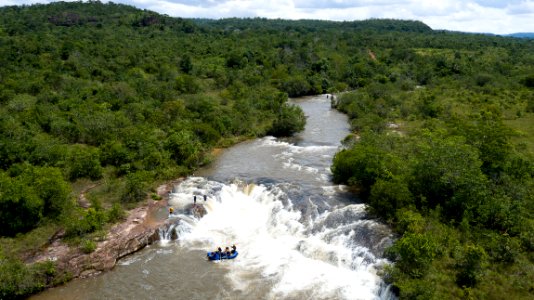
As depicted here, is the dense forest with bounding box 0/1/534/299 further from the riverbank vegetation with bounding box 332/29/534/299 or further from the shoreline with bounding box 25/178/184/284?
the shoreline with bounding box 25/178/184/284

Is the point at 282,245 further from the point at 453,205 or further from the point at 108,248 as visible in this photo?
the point at 453,205

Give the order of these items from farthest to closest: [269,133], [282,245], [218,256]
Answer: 1. [269,133]
2. [282,245]
3. [218,256]

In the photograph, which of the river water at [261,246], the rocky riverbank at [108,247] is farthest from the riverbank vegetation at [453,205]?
the rocky riverbank at [108,247]

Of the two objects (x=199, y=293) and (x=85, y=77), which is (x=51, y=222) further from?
(x=85, y=77)

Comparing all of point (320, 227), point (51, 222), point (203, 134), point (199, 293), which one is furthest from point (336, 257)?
point (203, 134)

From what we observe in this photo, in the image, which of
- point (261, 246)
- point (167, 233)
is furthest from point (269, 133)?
point (261, 246)

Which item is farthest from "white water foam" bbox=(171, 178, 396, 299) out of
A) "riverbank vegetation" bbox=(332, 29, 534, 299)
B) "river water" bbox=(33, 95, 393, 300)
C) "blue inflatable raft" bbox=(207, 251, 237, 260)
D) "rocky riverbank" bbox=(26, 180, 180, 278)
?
"rocky riverbank" bbox=(26, 180, 180, 278)

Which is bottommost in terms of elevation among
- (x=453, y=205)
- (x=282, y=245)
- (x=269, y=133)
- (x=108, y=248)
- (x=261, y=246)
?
(x=261, y=246)
